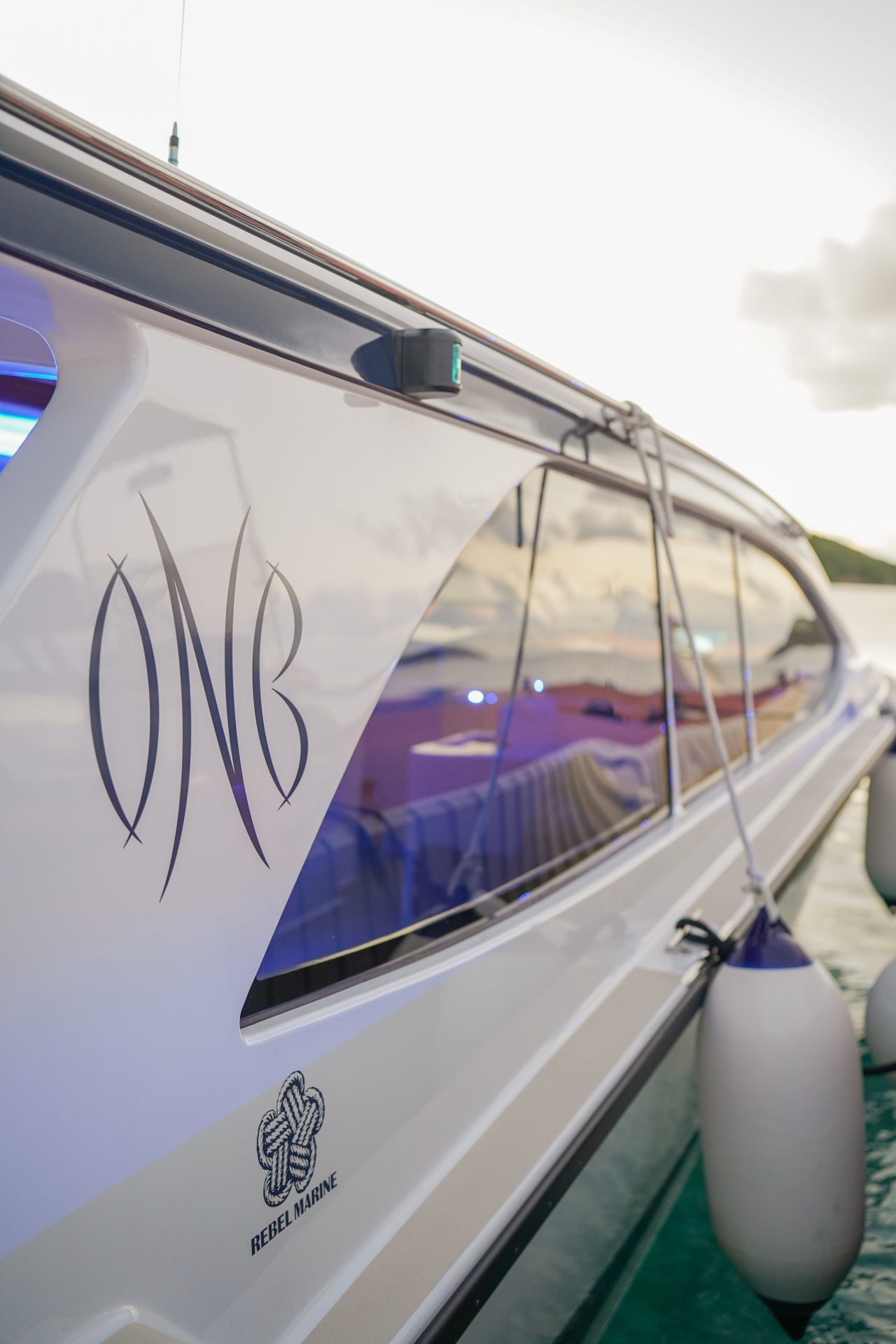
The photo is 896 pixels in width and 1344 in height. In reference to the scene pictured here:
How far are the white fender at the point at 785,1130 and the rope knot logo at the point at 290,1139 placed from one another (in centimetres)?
99

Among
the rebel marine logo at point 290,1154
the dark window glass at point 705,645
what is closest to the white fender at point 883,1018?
the dark window glass at point 705,645

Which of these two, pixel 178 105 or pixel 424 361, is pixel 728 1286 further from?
pixel 178 105

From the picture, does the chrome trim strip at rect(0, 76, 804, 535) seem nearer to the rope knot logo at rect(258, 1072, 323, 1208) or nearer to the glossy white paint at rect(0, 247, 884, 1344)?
the glossy white paint at rect(0, 247, 884, 1344)

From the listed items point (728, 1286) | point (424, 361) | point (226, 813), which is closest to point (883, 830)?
point (728, 1286)

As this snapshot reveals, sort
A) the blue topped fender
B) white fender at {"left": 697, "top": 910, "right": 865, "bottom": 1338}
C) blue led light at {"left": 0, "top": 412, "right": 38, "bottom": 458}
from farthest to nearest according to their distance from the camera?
the blue topped fender < white fender at {"left": 697, "top": 910, "right": 865, "bottom": 1338} < blue led light at {"left": 0, "top": 412, "right": 38, "bottom": 458}

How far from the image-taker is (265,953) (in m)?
1.04

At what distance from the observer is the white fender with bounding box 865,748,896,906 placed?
13.1ft

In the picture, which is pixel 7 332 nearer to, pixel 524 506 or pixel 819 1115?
pixel 524 506

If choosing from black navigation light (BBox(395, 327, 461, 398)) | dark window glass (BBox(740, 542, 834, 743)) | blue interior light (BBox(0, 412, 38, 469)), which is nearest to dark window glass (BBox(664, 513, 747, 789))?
dark window glass (BBox(740, 542, 834, 743))

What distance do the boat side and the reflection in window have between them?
4 cm

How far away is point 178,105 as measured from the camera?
1206mm

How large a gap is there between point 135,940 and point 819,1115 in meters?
1.37

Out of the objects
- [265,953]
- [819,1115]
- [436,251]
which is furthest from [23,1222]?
[436,251]

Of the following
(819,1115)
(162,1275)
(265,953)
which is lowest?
(819,1115)
